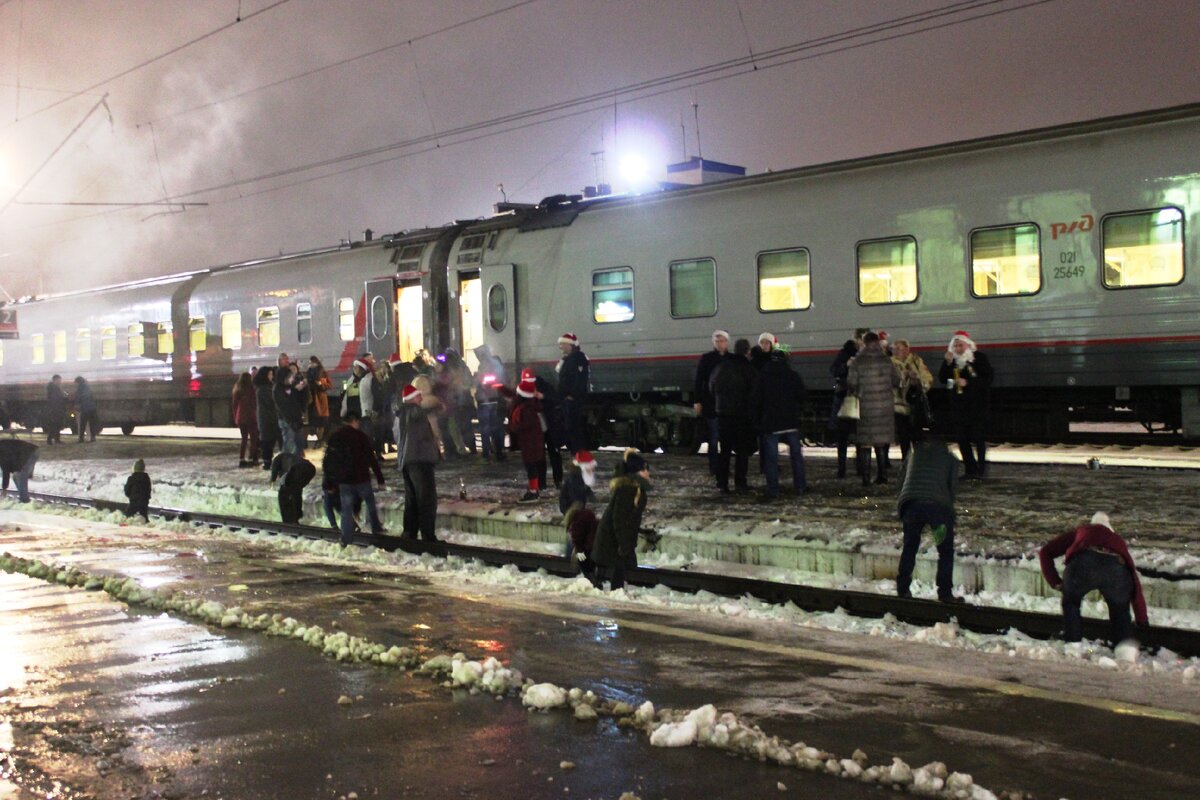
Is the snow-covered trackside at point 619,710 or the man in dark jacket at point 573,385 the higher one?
the man in dark jacket at point 573,385

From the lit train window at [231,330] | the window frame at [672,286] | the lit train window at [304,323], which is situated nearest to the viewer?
the window frame at [672,286]

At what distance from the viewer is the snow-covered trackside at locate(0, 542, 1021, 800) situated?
5098 mm

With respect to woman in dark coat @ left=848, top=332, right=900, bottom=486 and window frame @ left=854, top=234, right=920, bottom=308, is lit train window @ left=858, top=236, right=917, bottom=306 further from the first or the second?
woman in dark coat @ left=848, top=332, right=900, bottom=486

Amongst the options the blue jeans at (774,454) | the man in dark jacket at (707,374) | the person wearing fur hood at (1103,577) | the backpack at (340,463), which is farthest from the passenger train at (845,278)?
the person wearing fur hood at (1103,577)

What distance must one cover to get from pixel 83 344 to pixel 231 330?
317 inches

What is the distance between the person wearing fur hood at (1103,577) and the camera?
24.3 ft

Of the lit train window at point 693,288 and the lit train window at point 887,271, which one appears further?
the lit train window at point 693,288

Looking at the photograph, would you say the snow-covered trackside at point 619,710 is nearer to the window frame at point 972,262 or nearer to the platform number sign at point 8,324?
the window frame at point 972,262

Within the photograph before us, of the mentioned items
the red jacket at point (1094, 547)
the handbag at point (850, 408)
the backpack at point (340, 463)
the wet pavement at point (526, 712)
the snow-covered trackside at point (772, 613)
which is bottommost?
the snow-covered trackside at point (772, 613)

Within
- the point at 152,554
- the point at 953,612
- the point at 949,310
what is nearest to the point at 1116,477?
the point at 949,310

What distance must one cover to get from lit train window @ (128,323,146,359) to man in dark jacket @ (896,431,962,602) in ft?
83.9

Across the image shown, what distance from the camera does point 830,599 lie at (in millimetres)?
9148

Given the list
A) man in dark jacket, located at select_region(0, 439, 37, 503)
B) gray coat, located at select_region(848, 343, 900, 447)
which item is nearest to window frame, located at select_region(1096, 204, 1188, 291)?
gray coat, located at select_region(848, 343, 900, 447)

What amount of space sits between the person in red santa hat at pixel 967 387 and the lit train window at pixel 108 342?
24.7 metres
